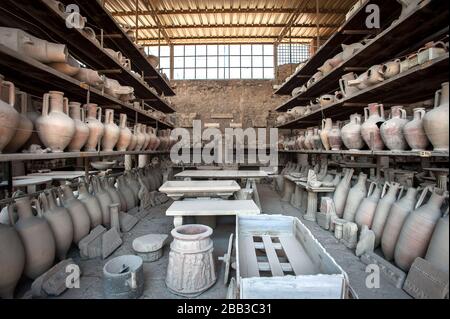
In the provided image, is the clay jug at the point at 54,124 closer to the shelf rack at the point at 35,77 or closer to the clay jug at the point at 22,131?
the clay jug at the point at 22,131

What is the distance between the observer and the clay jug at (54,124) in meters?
1.87

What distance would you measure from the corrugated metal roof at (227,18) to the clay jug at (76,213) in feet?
16.0

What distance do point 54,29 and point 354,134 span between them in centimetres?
317

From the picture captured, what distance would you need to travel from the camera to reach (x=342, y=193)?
10.1 ft

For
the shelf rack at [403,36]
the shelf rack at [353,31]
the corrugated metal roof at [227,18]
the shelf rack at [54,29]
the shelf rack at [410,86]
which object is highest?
the corrugated metal roof at [227,18]

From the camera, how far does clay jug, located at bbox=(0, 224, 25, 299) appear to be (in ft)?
4.79

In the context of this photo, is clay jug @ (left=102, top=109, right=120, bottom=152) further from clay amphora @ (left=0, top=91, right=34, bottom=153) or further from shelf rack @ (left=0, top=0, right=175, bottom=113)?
clay amphora @ (left=0, top=91, right=34, bottom=153)

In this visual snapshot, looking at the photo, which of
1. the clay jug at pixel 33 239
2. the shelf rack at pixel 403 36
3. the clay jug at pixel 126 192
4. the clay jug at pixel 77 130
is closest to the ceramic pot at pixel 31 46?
the clay jug at pixel 77 130

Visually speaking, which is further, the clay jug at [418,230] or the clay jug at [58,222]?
the clay jug at [58,222]

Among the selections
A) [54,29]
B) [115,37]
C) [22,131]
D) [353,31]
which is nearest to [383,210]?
[353,31]

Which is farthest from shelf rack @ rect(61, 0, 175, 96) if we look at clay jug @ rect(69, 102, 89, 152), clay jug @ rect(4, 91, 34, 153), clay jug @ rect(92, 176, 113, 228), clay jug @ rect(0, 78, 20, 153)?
clay jug @ rect(92, 176, 113, 228)

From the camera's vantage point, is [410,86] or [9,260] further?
[410,86]

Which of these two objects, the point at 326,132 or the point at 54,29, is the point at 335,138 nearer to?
the point at 326,132
